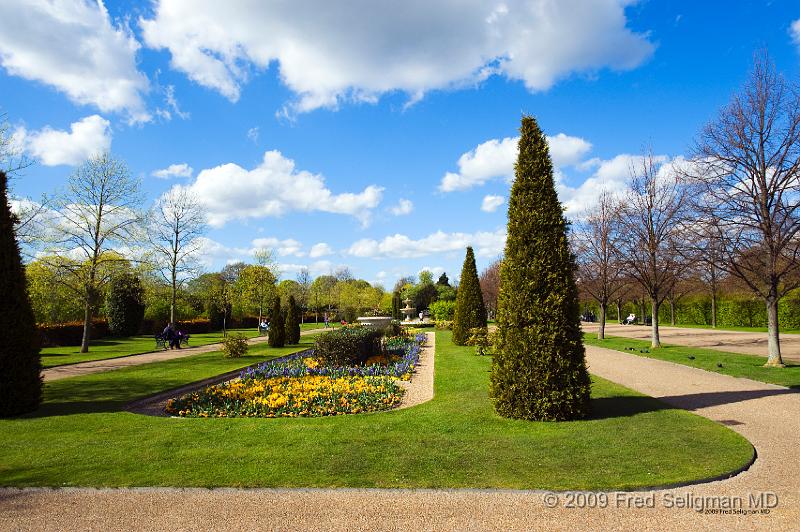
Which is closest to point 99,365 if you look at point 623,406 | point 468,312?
point 468,312

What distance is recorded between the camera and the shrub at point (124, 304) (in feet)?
96.6

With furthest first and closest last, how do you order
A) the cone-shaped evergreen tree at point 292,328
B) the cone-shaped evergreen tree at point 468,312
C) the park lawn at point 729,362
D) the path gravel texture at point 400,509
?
the cone-shaped evergreen tree at point 292,328 < the cone-shaped evergreen tree at point 468,312 < the park lawn at point 729,362 < the path gravel texture at point 400,509

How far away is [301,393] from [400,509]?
5832 mm

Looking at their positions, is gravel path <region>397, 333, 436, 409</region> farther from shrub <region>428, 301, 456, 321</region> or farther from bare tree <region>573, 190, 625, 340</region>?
shrub <region>428, 301, 456, 321</region>

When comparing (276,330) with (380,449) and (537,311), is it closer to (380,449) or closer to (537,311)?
(537,311)

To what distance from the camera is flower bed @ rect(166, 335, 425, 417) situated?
344 inches

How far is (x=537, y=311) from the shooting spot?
306 inches

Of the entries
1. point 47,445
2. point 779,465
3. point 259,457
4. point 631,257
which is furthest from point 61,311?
point 779,465

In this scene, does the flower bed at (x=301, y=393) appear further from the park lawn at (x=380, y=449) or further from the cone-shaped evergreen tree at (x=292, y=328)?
the cone-shaped evergreen tree at (x=292, y=328)

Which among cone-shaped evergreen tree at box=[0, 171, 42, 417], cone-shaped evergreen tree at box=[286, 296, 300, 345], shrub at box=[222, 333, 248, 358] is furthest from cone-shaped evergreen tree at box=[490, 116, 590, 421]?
cone-shaped evergreen tree at box=[286, 296, 300, 345]

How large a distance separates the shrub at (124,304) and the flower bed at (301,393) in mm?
20265

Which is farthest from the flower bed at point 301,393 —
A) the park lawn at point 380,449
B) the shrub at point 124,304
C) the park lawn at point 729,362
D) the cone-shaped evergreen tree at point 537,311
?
the shrub at point 124,304

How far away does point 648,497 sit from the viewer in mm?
4652

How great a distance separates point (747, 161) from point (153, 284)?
3131 centimetres
